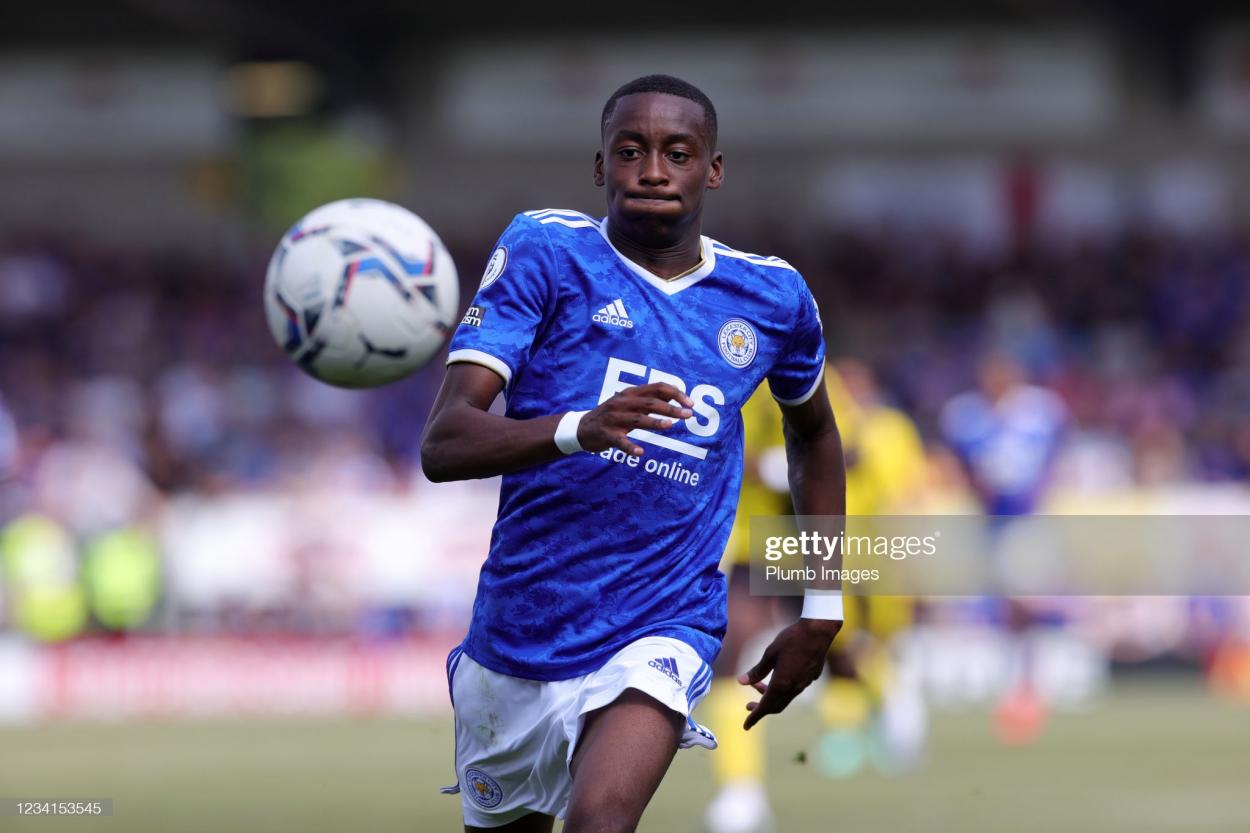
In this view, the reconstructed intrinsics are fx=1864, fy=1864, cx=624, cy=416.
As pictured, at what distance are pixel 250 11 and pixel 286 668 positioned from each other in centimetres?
1085

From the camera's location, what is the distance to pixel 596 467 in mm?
4281

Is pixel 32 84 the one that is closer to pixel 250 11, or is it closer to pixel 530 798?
pixel 250 11

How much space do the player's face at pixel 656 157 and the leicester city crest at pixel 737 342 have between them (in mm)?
286

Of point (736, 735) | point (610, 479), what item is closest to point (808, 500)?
point (610, 479)

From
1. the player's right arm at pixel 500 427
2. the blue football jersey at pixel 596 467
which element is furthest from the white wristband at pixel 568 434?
the blue football jersey at pixel 596 467

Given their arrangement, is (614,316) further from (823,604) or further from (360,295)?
(360,295)

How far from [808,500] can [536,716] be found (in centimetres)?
96

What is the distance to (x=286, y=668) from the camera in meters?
15.3

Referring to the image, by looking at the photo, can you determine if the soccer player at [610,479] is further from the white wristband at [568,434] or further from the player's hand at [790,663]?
the white wristband at [568,434]

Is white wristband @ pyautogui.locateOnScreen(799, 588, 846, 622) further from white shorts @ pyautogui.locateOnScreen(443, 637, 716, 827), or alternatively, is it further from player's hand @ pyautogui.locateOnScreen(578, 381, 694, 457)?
player's hand @ pyautogui.locateOnScreen(578, 381, 694, 457)

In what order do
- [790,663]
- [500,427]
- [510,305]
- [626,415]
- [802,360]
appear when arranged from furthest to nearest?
1. [802,360]
2. [790,663]
3. [510,305]
4. [500,427]
5. [626,415]

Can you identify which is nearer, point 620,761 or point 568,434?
point 568,434

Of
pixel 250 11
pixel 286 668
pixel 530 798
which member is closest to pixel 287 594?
pixel 286 668

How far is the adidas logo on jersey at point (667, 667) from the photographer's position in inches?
165
